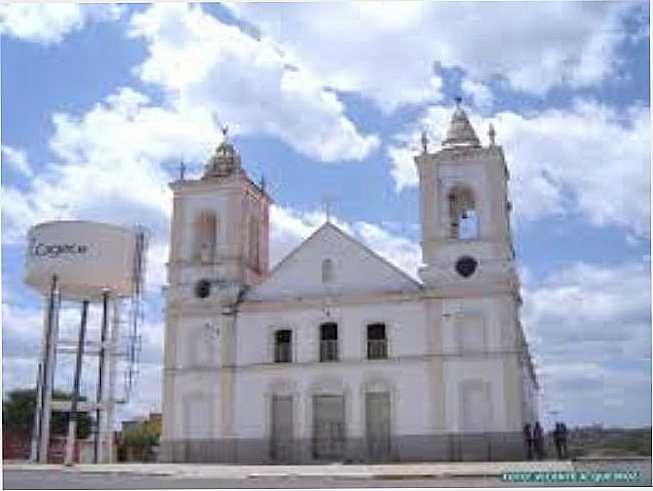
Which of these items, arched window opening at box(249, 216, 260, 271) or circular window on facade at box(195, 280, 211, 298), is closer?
circular window on facade at box(195, 280, 211, 298)

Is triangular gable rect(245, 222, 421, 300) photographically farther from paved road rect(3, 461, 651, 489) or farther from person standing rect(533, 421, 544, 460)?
paved road rect(3, 461, 651, 489)

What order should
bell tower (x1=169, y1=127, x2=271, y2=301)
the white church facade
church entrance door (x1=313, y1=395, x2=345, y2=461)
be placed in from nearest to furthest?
the white church facade → church entrance door (x1=313, y1=395, x2=345, y2=461) → bell tower (x1=169, y1=127, x2=271, y2=301)

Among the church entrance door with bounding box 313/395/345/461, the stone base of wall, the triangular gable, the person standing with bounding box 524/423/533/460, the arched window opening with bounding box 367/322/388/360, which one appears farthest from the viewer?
the triangular gable

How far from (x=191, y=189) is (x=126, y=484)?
16.5m

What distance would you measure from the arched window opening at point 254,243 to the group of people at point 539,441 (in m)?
10.2

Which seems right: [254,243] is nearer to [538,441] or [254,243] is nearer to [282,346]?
[282,346]

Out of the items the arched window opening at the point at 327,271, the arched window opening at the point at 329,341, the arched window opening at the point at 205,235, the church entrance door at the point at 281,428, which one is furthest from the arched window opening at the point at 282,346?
the arched window opening at the point at 205,235

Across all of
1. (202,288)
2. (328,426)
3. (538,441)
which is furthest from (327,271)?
(538,441)

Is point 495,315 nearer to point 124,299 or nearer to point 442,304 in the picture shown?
point 442,304

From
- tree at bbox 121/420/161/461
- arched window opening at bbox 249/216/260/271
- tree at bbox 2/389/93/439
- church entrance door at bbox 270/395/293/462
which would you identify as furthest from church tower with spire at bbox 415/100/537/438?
tree at bbox 2/389/93/439

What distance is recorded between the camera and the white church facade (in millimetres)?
28516

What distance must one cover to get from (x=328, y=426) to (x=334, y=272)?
4619 millimetres

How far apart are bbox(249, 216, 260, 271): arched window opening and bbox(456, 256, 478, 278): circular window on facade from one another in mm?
7200

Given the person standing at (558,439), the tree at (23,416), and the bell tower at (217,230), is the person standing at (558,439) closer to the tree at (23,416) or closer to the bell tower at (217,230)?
the bell tower at (217,230)
